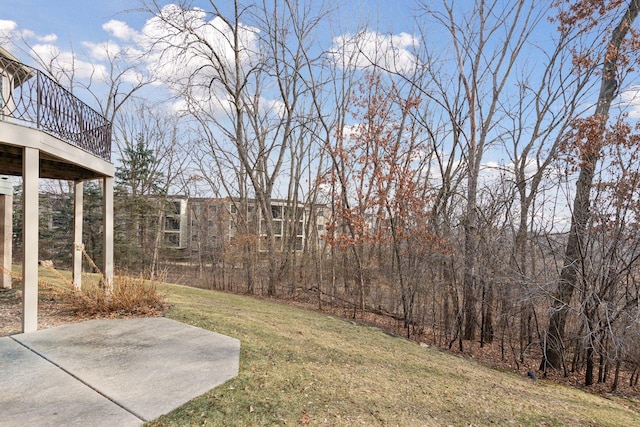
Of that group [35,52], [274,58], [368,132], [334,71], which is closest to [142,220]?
[35,52]

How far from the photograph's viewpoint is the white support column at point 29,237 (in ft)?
13.0

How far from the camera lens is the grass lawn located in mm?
2725

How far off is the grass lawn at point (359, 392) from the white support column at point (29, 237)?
69.5 inches

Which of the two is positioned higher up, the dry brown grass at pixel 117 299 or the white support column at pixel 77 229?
the white support column at pixel 77 229

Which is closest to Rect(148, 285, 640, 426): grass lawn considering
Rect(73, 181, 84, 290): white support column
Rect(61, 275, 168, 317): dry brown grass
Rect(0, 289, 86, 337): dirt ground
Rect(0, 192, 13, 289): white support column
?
Rect(61, 275, 168, 317): dry brown grass

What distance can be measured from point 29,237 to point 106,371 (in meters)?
2.11

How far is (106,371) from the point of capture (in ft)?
10.4

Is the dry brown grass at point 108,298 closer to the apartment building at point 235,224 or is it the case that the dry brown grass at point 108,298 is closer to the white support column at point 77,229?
the white support column at point 77,229

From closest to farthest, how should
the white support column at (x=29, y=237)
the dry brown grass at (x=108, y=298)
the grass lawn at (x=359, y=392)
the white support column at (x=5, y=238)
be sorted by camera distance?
the grass lawn at (x=359, y=392) < the white support column at (x=29, y=237) < the dry brown grass at (x=108, y=298) < the white support column at (x=5, y=238)

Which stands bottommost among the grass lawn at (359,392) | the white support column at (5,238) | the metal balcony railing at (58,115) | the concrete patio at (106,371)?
the grass lawn at (359,392)

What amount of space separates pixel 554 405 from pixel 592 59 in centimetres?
718

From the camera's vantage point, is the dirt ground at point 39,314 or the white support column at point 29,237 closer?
the white support column at point 29,237

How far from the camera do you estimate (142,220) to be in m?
18.1

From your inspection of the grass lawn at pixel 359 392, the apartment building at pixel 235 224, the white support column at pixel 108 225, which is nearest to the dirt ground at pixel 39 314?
the white support column at pixel 108 225
